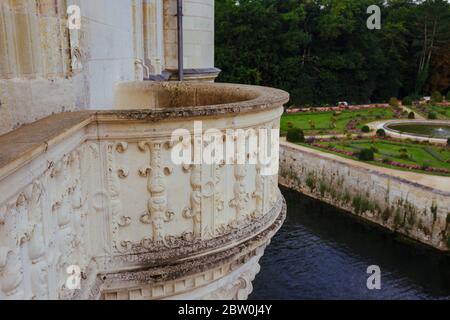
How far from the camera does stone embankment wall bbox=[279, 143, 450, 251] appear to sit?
45.1 feet

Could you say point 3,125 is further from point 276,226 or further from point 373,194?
point 373,194

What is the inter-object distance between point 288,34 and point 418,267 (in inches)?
885

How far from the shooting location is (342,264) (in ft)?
42.5

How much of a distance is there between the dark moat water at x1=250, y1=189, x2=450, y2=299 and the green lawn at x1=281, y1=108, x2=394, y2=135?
715cm

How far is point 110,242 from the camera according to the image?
2932 mm

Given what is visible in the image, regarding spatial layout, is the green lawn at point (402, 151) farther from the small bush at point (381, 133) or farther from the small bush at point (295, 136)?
the small bush at point (381, 133)

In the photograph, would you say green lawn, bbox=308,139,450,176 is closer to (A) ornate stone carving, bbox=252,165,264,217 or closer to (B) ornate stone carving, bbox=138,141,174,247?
(A) ornate stone carving, bbox=252,165,264,217

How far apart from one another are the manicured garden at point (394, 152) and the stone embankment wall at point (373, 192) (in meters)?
0.69

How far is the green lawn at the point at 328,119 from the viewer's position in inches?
881

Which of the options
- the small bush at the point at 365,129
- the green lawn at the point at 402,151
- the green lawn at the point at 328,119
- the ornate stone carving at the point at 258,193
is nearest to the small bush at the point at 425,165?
the green lawn at the point at 402,151

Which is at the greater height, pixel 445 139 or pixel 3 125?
pixel 3 125

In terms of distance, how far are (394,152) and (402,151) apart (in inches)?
22.5

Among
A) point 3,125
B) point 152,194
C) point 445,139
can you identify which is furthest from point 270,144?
point 445,139

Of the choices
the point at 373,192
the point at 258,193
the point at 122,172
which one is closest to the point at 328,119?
the point at 373,192
